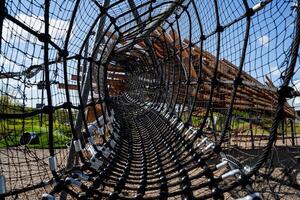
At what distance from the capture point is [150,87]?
7910 millimetres

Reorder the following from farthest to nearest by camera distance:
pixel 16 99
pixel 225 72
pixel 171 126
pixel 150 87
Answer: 1. pixel 150 87
2. pixel 225 72
3. pixel 171 126
4. pixel 16 99

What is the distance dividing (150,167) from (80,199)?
90cm

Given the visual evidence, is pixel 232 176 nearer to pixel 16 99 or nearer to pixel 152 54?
pixel 16 99

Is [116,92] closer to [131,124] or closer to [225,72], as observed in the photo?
[225,72]

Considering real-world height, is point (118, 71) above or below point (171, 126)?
above

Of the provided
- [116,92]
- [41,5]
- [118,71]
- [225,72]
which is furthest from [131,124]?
[116,92]

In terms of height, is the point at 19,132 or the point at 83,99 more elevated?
the point at 83,99

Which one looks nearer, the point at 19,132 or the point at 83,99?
the point at 19,132

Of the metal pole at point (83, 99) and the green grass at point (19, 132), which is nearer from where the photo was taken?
the green grass at point (19, 132)

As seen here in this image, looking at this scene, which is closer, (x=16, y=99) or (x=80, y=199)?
(x=80, y=199)

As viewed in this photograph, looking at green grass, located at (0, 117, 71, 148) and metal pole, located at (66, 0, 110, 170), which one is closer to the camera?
green grass, located at (0, 117, 71, 148)

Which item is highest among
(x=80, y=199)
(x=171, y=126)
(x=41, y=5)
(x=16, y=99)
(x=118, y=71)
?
(x=118, y=71)

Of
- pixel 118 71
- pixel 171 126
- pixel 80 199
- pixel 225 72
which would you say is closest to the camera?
pixel 80 199

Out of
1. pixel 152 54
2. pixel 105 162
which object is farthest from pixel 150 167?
pixel 152 54
